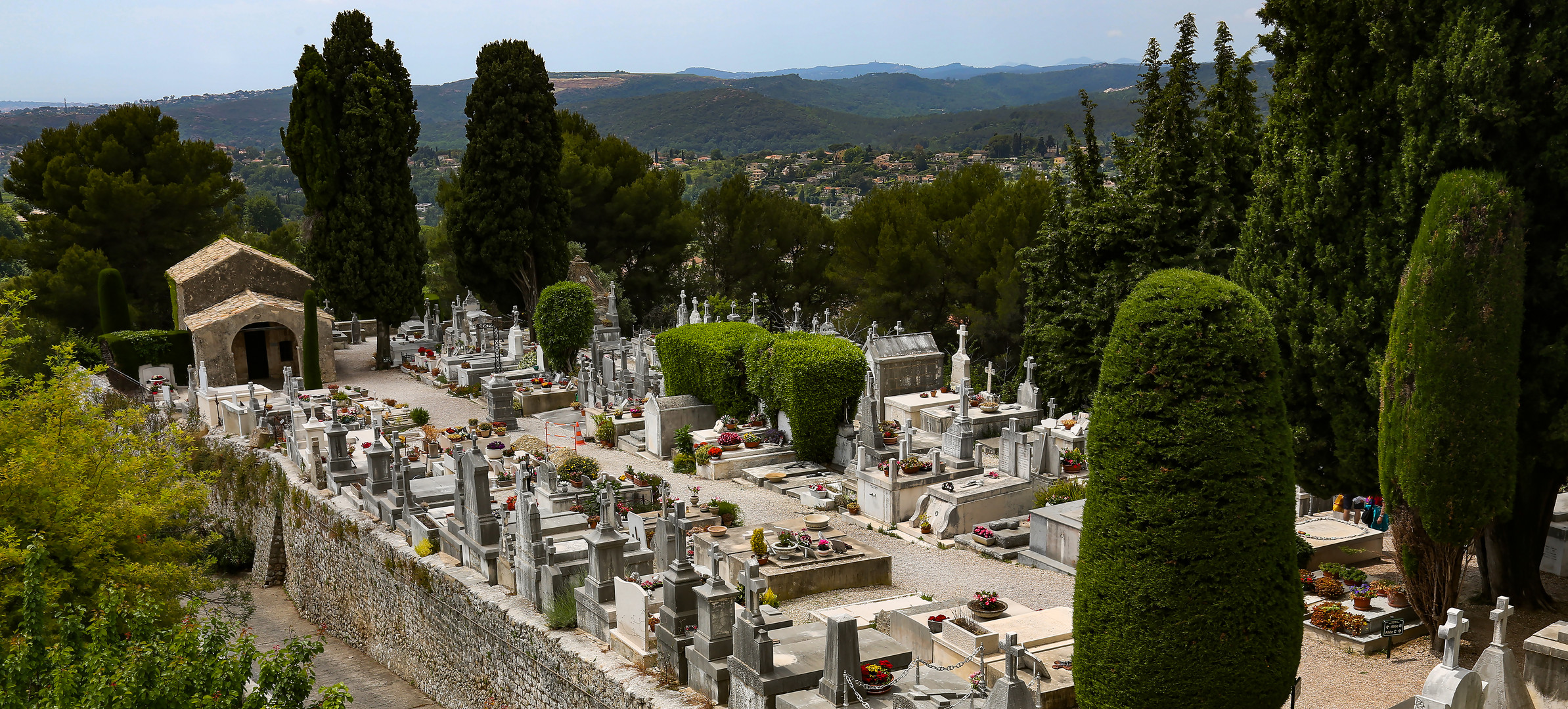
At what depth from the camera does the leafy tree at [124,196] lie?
1409 inches

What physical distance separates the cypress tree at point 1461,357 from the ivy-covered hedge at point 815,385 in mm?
11571

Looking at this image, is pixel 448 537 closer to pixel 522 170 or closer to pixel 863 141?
pixel 522 170

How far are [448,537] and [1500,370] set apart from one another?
1357 cm

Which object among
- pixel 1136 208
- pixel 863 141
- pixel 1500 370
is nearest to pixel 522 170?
pixel 1136 208

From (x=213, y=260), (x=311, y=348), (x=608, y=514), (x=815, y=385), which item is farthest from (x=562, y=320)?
(x=608, y=514)

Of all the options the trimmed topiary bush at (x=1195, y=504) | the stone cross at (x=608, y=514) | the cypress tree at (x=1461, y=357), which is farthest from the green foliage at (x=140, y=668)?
the cypress tree at (x=1461, y=357)

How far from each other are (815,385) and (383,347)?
17800 millimetres

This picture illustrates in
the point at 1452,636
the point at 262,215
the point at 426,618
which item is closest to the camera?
the point at 1452,636

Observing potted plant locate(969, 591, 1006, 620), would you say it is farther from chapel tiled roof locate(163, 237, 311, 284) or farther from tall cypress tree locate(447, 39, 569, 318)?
tall cypress tree locate(447, 39, 569, 318)

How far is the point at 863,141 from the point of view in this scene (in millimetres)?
158500

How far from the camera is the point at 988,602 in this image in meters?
12.6

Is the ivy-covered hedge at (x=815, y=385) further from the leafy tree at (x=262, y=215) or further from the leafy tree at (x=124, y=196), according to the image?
the leafy tree at (x=262, y=215)

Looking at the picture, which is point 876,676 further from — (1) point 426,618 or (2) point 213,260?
(2) point 213,260

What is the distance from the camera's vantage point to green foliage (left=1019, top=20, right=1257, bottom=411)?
22.5 meters
